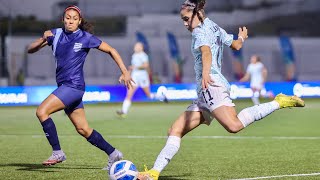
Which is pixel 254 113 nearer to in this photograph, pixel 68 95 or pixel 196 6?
pixel 196 6

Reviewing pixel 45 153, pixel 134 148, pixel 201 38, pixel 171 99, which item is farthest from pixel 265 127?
pixel 171 99

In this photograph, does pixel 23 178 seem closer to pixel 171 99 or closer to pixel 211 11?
pixel 171 99

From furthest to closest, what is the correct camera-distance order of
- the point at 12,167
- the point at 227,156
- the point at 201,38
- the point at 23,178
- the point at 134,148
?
the point at 134,148, the point at 227,156, the point at 12,167, the point at 23,178, the point at 201,38

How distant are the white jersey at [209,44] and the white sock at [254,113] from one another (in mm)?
374

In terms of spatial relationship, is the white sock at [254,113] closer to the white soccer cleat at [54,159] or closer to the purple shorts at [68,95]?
the purple shorts at [68,95]

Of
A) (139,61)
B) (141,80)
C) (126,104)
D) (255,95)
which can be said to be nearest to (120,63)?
(126,104)

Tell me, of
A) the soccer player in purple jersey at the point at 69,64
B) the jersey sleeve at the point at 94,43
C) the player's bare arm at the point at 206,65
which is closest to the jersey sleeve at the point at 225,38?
the player's bare arm at the point at 206,65

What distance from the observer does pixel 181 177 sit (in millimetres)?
10500

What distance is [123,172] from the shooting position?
9281mm

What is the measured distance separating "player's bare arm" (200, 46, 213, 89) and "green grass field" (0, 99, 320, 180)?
1.84m

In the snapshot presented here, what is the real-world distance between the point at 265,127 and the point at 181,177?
9808 millimetres

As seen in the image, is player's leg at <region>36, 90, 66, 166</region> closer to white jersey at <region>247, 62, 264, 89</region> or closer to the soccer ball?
the soccer ball

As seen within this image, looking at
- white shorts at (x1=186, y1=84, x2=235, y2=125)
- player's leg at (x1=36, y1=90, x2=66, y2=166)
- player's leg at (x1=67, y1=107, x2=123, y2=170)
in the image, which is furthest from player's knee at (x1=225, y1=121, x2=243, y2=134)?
player's leg at (x1=36, y1=90, x2=66, y2=166)

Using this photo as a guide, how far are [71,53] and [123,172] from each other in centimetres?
232
